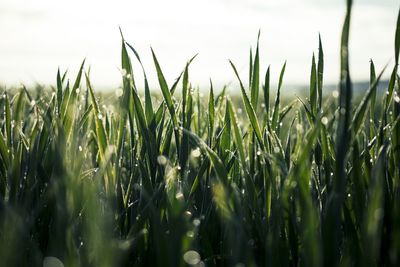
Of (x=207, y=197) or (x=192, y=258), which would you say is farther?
(x=207, y=197)

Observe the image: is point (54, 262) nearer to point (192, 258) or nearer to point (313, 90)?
point (192, 258)

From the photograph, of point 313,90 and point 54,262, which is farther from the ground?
point 313,90

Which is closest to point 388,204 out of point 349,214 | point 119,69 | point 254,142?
point 349,214

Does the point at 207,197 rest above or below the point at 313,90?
below

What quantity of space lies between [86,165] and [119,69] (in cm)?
18

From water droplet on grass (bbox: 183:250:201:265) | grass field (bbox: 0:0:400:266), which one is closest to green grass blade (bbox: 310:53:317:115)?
grass field (bbox: 0:0:400:266)

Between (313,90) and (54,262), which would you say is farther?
(313,90)

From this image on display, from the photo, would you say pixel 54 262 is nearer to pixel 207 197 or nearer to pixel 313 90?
pixel 207 197

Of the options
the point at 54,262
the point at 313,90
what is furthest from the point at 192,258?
the point at 313,90

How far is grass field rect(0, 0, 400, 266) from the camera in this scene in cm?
52

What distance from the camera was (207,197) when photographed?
769mm

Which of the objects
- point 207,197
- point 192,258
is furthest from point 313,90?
point 192,258

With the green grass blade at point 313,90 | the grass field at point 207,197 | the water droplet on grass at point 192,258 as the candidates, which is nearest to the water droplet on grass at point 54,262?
the grass field at point 207,197

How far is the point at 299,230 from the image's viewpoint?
2.02ft
